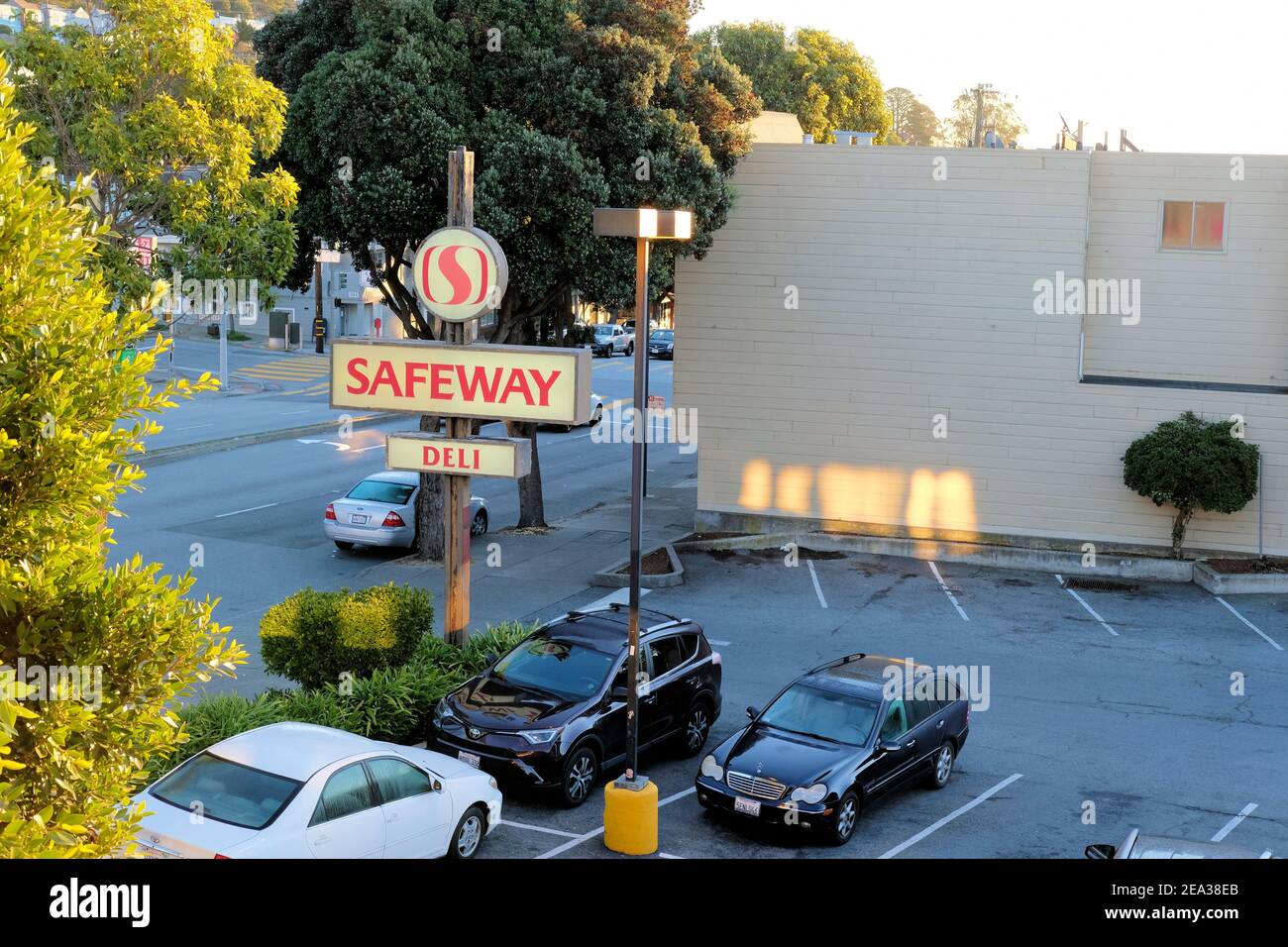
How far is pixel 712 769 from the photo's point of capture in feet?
46.9

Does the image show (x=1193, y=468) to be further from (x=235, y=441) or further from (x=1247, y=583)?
(x=235, y=441)

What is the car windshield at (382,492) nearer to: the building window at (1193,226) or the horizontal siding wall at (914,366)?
the horizontal siding wall at (914,366)

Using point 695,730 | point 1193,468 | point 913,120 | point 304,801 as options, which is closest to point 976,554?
point 1193,468

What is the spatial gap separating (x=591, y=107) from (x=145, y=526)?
1275 cm

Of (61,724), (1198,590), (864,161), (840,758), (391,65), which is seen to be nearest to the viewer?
(61,724)

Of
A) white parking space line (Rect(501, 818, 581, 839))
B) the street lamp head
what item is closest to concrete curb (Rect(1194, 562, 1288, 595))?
white parking space line (Rect(501, 818, 581, 839))

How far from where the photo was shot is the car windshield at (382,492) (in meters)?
27.1

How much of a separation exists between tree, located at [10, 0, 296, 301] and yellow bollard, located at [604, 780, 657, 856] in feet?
27.4

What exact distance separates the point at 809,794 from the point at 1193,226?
1909 cm

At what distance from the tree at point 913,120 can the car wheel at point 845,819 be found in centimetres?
11623

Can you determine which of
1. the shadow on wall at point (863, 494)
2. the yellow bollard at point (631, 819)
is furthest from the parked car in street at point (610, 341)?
the yellow bollard at point (631, 819)
